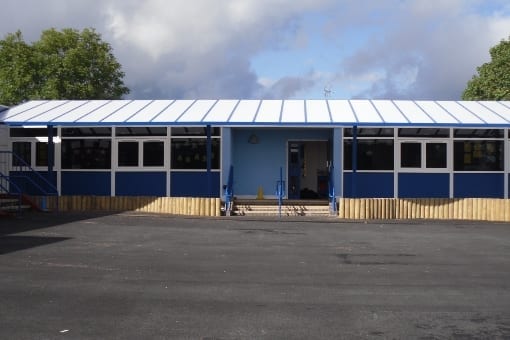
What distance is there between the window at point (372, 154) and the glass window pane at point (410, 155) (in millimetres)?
356

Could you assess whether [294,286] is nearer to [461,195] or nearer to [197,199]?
[197,199]

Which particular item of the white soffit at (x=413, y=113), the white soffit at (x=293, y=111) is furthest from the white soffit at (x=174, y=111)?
the white soffit at (x=413, y=113)

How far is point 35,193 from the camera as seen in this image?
814 inches

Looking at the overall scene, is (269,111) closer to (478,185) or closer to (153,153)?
(153,153)

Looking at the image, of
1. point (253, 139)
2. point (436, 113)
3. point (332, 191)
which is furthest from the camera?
point (253, 139)

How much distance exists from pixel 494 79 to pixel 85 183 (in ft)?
69.2

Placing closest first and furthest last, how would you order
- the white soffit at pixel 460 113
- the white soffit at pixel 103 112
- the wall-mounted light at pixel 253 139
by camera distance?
the white soffit at pixel 460 113
the white soffit at pixel 103 112
the wall-mounted light at pixel 253 139

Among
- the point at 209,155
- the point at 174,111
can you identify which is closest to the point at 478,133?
the point at 209,155

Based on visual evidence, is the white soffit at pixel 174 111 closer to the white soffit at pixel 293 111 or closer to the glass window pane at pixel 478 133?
the white soffit at pixel 293 111

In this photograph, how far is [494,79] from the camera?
3158 cm

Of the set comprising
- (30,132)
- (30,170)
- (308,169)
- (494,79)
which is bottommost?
(30,170)

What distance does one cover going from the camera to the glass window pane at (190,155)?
68.3ft

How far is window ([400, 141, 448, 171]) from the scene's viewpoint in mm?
20484

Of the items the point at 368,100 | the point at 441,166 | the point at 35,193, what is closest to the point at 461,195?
the point at 441,166
